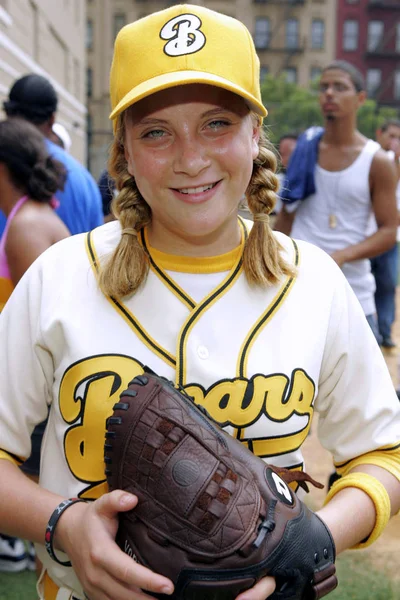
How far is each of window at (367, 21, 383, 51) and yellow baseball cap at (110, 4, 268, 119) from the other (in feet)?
190

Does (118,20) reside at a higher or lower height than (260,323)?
lower

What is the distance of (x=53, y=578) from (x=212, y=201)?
0.96 m

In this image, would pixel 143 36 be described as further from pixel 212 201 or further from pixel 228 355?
pixel 228 355

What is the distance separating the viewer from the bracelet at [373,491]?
5.54ft

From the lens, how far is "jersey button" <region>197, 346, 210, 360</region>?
1.69m

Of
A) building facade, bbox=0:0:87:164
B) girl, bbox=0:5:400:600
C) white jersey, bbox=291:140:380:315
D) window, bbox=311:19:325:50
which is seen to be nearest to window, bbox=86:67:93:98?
window, bbox=311:19:325:50

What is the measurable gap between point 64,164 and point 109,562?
309 cm

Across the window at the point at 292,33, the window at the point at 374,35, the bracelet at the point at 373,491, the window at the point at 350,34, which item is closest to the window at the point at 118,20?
the window at the point at 292,33

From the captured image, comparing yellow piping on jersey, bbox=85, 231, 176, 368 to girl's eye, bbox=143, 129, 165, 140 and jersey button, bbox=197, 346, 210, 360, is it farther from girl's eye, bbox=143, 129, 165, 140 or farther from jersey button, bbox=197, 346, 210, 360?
girl's eye, bbox=143, 129, 165, 140

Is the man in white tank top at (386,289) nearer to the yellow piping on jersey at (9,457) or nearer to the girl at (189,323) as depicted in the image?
the girl at (189,323)

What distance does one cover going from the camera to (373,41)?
55.6m

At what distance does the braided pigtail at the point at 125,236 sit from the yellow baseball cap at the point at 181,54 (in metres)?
0.15

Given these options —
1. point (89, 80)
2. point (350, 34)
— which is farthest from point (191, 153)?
point (350, 34)

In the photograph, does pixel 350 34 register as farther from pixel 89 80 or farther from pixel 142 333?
pixel 142 333
